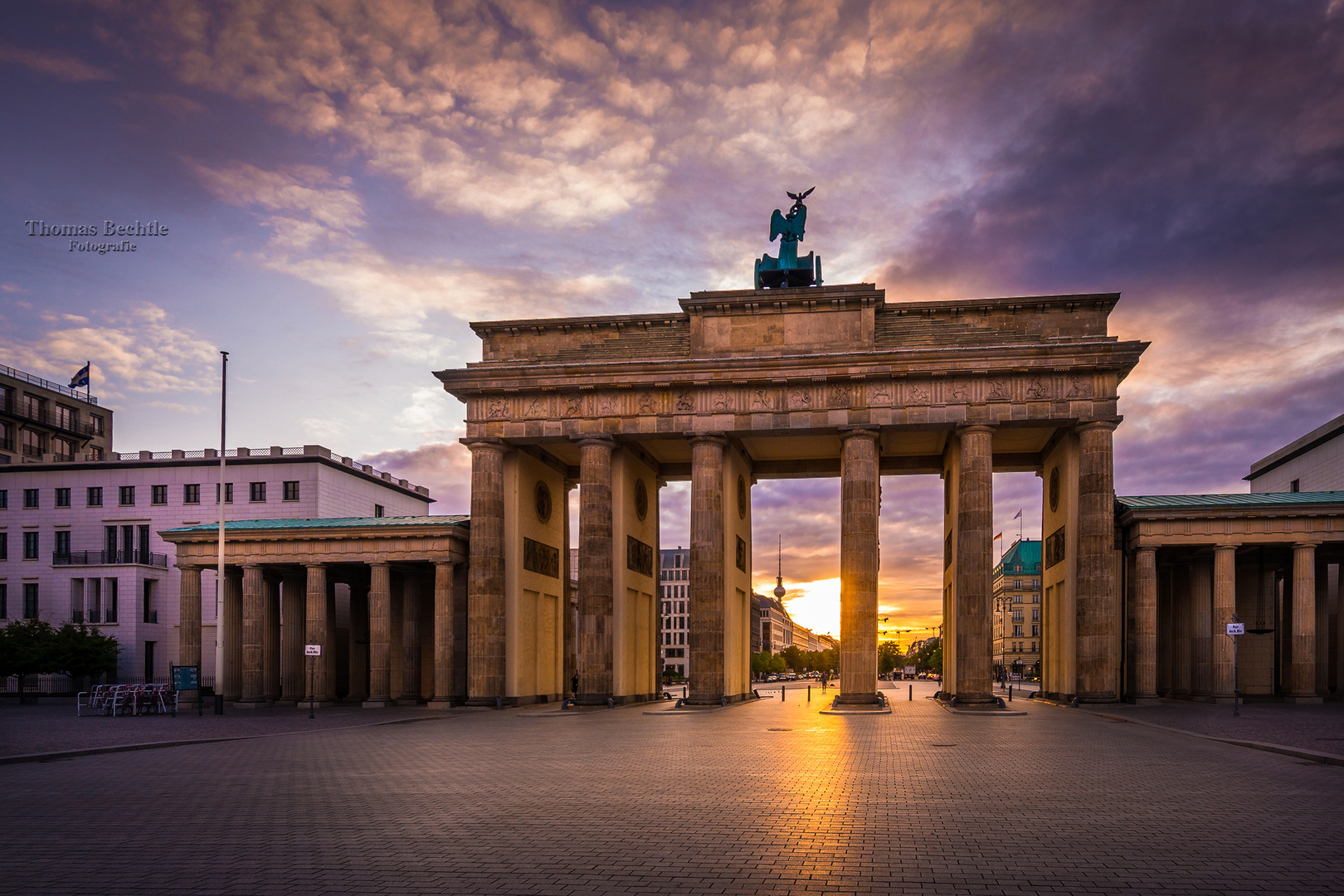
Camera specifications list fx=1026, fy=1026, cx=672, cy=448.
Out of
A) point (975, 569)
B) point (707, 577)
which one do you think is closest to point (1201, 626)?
point (975, 569)

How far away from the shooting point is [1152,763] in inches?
819

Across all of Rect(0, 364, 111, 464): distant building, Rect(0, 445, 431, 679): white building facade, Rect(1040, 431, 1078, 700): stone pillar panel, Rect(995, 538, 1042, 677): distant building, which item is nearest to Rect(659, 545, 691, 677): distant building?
Rect(995, 538, 1042, 677): distant building

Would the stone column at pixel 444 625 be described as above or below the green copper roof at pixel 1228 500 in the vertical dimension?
below

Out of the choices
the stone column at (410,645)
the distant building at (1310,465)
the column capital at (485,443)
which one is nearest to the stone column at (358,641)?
the stone column at (410,645)

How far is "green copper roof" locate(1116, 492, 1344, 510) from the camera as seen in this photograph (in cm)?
4641

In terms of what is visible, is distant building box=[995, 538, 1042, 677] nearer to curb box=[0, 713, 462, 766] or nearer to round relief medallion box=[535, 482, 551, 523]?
round relief medallion box=[535, 482, 551, 523]

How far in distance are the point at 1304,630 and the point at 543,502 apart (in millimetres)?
36707

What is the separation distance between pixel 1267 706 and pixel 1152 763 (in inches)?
1144

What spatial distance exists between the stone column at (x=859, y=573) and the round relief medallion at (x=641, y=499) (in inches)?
494

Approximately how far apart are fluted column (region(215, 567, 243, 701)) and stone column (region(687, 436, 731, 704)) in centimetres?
2355

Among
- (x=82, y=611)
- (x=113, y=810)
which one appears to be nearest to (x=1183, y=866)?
(x=113, y=810)

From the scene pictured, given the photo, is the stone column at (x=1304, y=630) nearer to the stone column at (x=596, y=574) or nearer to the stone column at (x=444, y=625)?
the stone column at (x=596, y=574)

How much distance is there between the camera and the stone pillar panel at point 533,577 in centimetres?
4959

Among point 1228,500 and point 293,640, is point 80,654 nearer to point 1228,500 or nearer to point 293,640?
point 293,640
